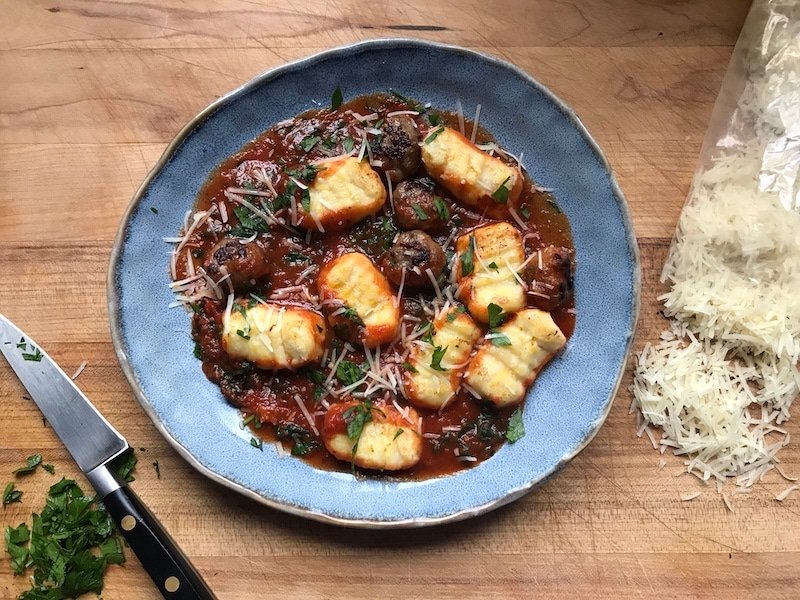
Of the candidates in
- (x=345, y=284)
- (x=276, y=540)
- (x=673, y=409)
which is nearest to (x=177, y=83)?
(x=345, y=284)

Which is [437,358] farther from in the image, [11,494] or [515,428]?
[11,494]

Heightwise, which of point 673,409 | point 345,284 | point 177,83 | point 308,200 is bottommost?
point 673,409

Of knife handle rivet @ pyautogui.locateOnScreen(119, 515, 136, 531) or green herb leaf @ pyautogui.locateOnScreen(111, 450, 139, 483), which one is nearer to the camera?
knife handle rivet @ pyautogui.locateOnScreen(119, 515, 136, 531)

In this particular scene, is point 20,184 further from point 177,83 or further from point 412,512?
point 412,512

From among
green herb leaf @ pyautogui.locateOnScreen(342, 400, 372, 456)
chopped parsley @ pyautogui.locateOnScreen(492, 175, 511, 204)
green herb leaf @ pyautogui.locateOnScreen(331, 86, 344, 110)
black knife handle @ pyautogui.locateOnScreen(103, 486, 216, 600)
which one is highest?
green herb leaf @ pyautogui.locateOnScreen(331, 86, 344, 110)

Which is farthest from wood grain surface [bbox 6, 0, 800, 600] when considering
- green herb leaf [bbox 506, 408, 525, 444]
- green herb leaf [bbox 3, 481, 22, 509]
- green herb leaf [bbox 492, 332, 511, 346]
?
green herb leaf [bbox 492, 332, 511, 346]

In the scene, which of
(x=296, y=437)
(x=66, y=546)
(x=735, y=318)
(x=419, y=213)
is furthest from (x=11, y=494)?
(x=735, y=318)

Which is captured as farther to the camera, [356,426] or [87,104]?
[87,104]

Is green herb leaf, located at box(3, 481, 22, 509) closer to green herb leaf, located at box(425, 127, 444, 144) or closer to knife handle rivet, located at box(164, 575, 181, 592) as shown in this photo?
knife handle rivet, located at box(164, 575, 181, 592)
